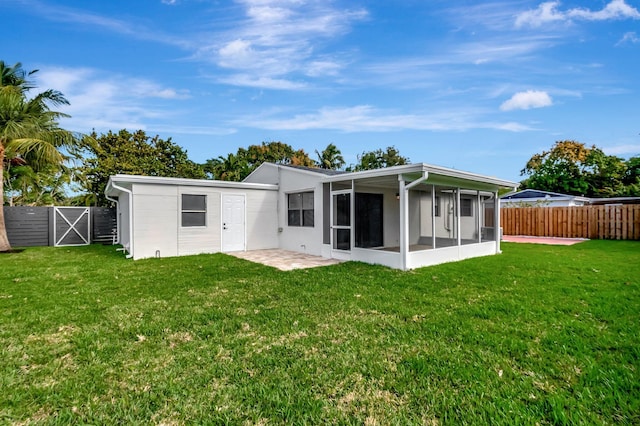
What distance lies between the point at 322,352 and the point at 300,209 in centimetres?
788

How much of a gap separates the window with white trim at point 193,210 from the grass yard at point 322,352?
4.16 m

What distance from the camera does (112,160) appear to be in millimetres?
18984

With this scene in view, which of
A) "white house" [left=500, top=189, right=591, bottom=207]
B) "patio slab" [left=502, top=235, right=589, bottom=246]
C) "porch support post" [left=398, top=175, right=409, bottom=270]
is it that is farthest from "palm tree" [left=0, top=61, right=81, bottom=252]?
"white house" [left=500, top=189, right=591, bottom=207]

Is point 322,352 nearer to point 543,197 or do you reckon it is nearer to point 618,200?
point 543,197

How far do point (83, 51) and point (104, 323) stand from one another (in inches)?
422

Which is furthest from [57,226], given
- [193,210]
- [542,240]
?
[542,240]

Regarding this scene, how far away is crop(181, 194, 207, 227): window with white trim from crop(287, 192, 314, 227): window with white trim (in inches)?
112

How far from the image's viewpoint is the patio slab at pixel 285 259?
8164mm

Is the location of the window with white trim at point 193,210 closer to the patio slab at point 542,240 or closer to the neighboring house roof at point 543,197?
the patio slab at point 542,240

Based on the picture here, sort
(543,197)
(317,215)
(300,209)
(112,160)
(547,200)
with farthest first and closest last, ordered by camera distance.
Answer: (543,197)
(547,200)
(112,160)
(300,209)
(317,215)

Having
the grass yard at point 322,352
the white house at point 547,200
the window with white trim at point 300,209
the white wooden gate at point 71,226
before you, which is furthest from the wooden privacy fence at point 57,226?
the white house at point 547,200

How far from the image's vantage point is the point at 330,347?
130 inches

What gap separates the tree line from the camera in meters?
11.5

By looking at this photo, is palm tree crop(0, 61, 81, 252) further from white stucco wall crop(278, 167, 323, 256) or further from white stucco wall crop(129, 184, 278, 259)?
white stucco wall crop(278, 167, 323, 256)
